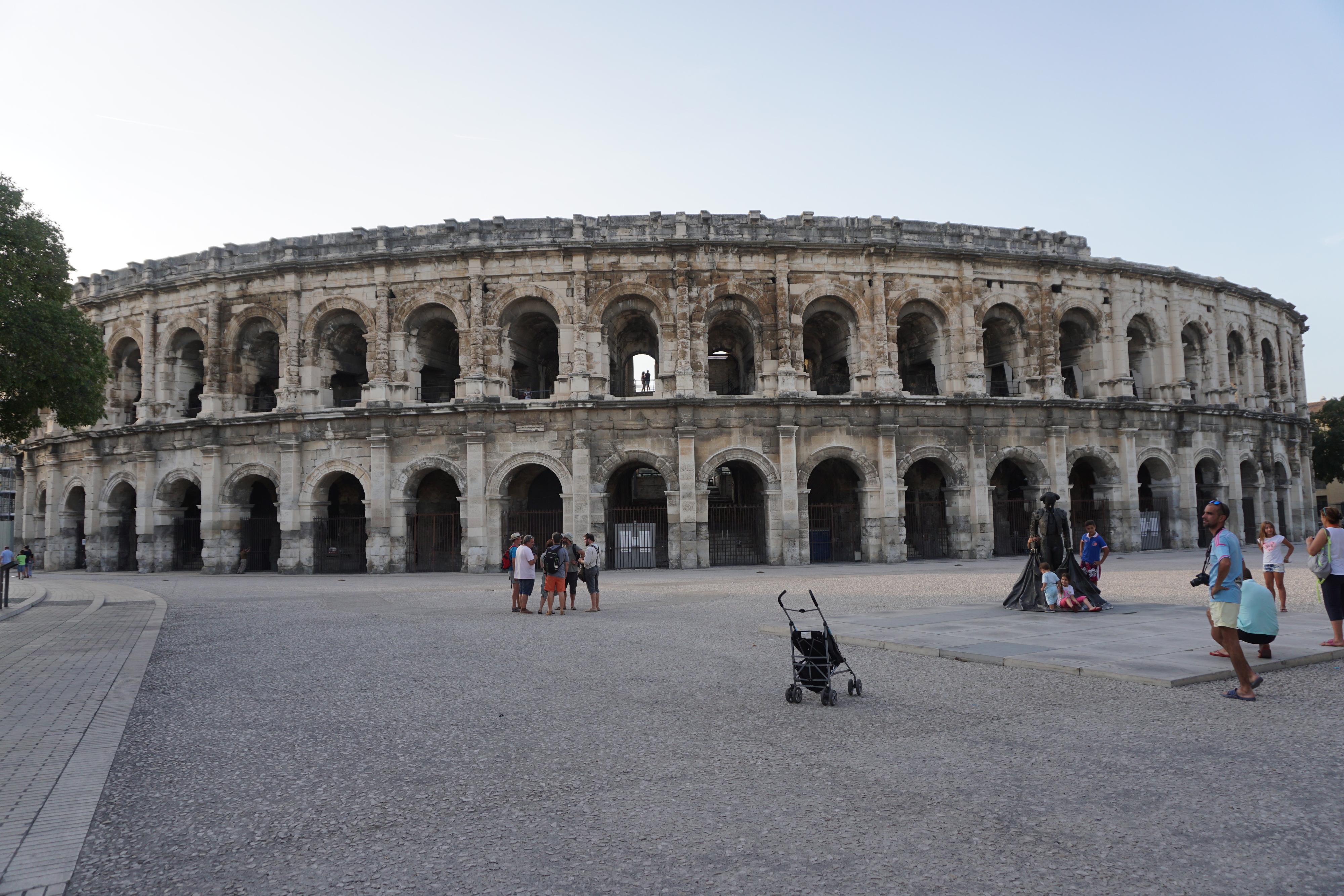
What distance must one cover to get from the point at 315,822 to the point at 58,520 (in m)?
34.2

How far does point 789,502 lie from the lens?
2394 centimetres

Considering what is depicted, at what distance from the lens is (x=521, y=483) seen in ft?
83.6

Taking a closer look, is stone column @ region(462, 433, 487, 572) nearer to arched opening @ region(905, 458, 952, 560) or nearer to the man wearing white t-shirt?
the man wearing white t-shirt

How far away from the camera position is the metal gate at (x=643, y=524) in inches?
950

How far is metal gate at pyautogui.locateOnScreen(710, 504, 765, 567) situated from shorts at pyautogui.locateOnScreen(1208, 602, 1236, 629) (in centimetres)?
1820

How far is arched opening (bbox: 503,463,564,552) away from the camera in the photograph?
24688 mm

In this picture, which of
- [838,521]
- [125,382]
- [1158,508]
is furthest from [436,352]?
[1158,508]

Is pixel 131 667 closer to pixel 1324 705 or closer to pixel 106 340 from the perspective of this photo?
pixel 1324 705

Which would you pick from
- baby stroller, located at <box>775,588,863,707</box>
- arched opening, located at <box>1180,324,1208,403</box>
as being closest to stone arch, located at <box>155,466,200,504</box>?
baby stroller, located at <box>775,588,863,707</box>

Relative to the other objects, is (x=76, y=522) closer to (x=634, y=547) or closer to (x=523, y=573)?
(x=634, y=547)

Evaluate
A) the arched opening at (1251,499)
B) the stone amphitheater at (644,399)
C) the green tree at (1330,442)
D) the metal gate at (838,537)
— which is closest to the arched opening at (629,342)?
the stone amphitheater at (644,399)

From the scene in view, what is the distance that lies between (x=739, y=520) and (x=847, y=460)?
470cm

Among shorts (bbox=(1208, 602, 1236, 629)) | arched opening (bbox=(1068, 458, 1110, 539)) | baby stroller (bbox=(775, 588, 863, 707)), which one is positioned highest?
arched opening (bbox=(1068, 458, 1110, 539))

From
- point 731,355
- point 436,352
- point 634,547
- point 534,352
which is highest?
point 731,355
